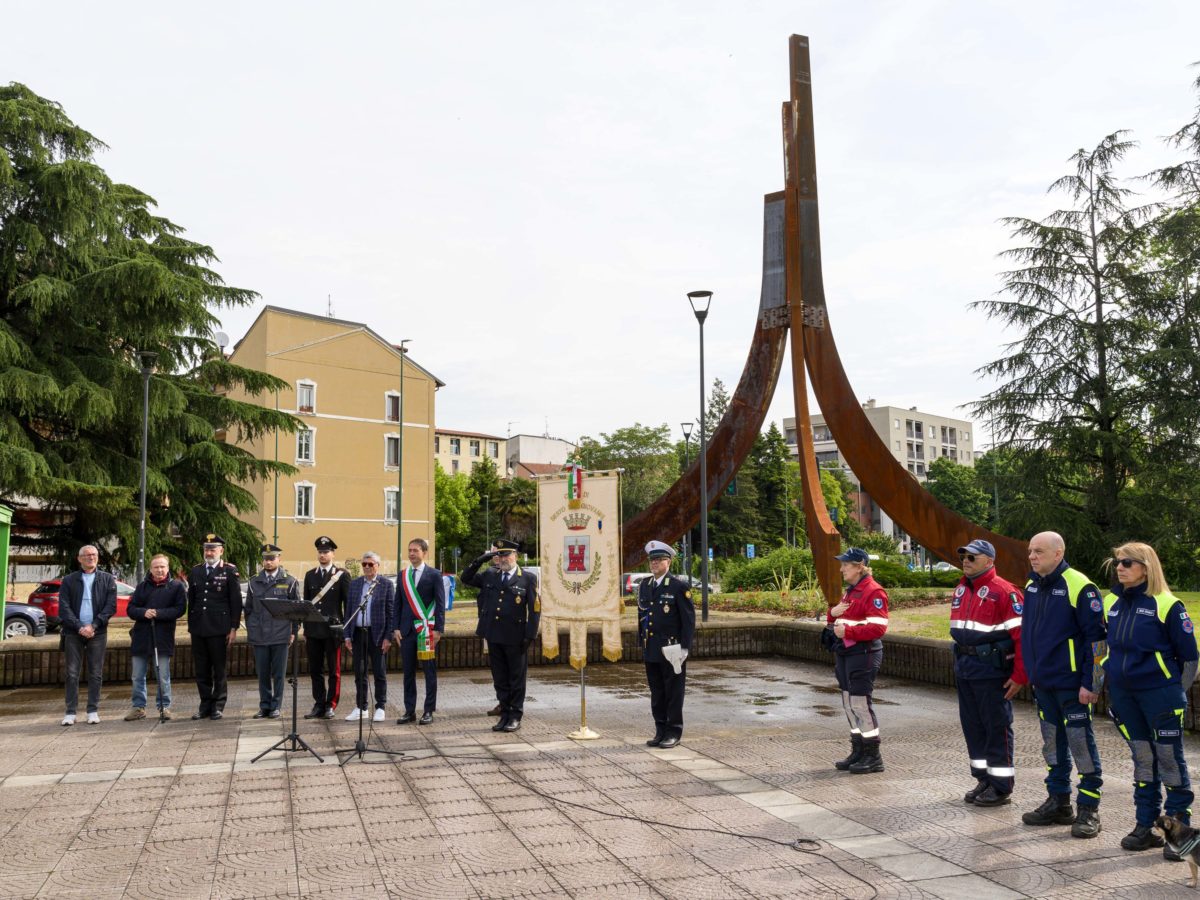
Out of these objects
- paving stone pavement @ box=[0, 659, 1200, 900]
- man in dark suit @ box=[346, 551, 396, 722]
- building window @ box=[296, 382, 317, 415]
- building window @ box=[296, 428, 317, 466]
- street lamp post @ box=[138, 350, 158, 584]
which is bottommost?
paving stone pavement @ box=[0, 659, 1200, 900]

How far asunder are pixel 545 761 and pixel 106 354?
1840cm

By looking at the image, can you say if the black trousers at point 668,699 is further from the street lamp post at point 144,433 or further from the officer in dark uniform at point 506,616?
the street lamp post at point 144,433

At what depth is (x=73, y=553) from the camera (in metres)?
20.5

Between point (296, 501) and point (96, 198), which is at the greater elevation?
point (96, 198)

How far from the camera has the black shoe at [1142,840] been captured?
5.06 metres

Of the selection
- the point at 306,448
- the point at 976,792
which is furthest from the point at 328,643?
the point at 306,448

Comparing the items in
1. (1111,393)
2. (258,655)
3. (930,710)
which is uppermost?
(1111,393)

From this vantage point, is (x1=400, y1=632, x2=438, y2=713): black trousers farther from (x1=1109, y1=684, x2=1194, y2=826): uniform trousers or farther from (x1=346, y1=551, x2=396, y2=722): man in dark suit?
(x1=1109, y1=684, x2=1194, y2=826): uniform trousers

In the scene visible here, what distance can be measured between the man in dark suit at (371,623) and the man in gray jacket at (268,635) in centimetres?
64

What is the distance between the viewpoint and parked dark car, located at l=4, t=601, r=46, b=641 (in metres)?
21.7

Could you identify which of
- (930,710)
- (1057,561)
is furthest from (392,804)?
(930,710)

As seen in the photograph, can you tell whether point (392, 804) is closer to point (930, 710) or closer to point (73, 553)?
point (930, 710)

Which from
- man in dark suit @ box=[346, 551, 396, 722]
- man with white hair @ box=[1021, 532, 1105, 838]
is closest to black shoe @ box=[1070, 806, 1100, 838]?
man with white hair @ box=[1021, 532, 1105, 838]

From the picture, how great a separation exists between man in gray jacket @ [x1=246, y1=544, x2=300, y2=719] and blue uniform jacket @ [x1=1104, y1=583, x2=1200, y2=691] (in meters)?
7.35
